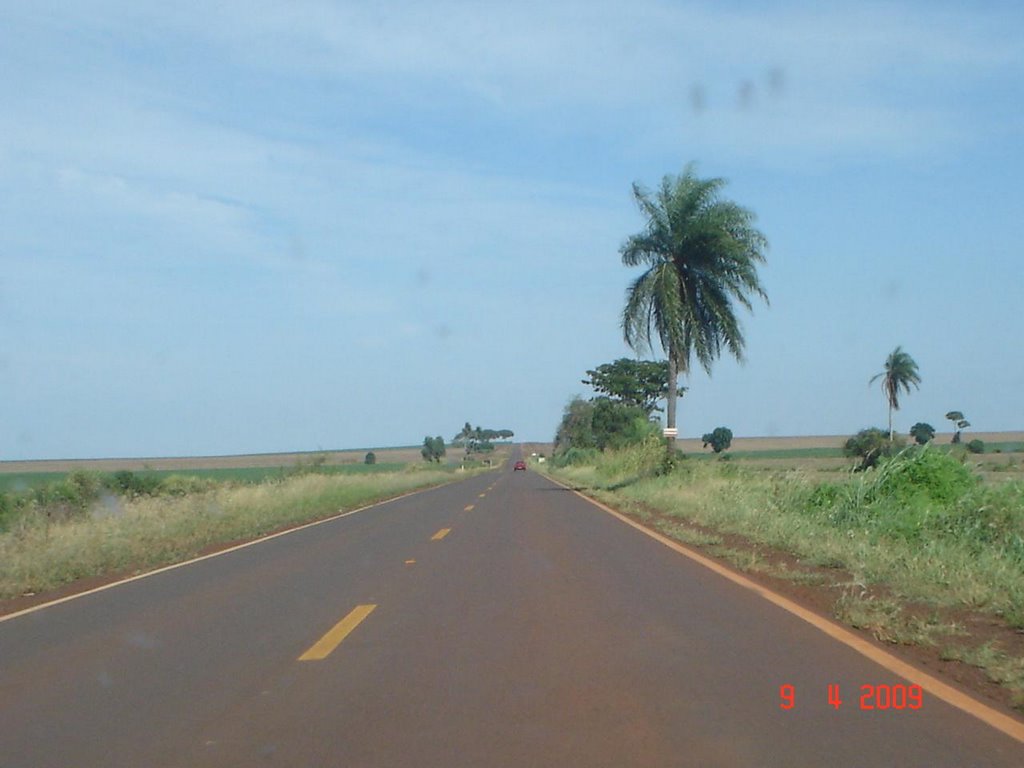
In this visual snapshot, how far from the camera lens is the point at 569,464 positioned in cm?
9094

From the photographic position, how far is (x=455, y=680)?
24.0 feet

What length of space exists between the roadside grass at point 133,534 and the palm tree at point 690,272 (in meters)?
11.8

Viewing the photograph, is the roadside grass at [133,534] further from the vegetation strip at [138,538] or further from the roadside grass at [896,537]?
the roadside grass at [896,537]

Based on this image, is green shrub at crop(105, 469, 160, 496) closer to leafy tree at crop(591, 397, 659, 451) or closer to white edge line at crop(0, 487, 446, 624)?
white edge line at crop(0, 487, 446, 624)

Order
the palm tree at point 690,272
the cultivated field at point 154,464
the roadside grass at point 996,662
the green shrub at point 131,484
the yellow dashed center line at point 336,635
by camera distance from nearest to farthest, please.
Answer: the roadside grass at point 996,662, the yellow dashed center line at point 336,635, the palm tree at point 690,272, the green shrub at point 131,484, the cultivated field at point 154,464

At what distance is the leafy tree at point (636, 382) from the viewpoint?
277ft

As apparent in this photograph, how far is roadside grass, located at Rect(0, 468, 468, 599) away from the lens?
14.5 meters

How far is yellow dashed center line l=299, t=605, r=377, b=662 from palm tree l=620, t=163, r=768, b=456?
2285cm

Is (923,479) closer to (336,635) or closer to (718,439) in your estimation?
(336,635)

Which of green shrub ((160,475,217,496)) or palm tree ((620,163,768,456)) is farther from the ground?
palm tree ((620,163,768,456))

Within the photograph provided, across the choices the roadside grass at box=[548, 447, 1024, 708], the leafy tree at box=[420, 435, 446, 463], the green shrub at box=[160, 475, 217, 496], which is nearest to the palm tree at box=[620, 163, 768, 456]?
the roadside grass at box=[548, 447, 1024, 708]

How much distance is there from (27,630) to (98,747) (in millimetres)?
4890

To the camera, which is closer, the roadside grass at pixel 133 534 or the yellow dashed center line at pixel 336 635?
the yellow dashed center line at pixel 336 635

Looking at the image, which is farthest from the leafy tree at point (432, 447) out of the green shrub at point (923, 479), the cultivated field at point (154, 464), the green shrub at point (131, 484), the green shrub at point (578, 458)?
the green shrub at point (923, 479)
